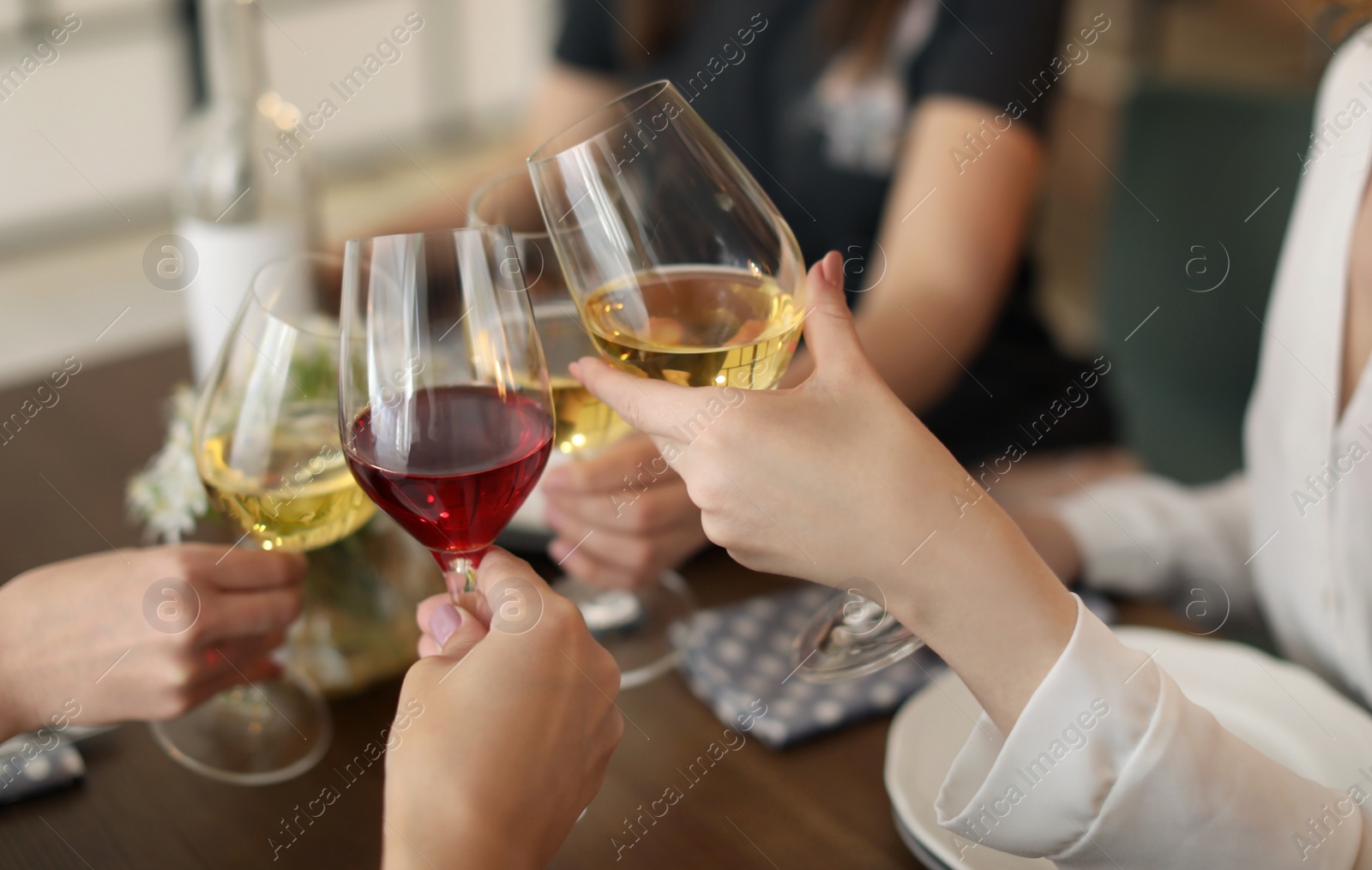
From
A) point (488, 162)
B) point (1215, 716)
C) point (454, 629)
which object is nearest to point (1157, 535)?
point (1215, 716)

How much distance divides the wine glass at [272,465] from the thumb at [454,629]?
11 centimetres

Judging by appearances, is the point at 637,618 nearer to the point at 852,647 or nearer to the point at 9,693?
the point at 852,647

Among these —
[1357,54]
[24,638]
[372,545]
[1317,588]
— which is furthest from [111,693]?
[1357,54]

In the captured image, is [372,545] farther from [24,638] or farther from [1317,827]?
[1317,827]

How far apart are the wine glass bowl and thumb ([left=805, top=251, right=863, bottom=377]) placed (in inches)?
1.6

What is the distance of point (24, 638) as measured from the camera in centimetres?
64

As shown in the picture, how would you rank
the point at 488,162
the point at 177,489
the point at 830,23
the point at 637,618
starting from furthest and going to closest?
1. the point at 488,162
2. the point at 830,23
3. the point at 637,618
4. the point at 177,489

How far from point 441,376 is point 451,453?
0.12 feet

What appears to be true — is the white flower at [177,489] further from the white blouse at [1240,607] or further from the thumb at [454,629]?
the white blouse at [1240,607]

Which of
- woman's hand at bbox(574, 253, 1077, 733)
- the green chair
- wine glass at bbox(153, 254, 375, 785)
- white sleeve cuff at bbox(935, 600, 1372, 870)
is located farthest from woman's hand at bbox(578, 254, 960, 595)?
the green chair

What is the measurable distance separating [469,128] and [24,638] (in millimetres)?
4453

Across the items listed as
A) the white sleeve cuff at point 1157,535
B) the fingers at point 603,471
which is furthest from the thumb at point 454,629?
the white sleeve cuff at point 1157,535

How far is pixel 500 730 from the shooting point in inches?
19.5

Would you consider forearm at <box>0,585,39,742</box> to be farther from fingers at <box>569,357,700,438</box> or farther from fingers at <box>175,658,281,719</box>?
fingers at <box>569,357,700,438</box>
